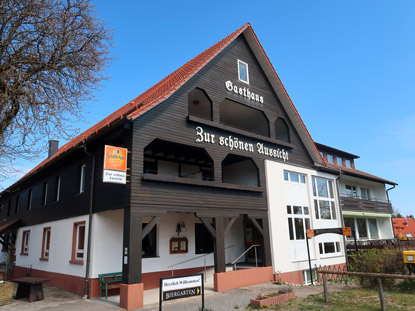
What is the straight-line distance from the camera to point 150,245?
13.3m

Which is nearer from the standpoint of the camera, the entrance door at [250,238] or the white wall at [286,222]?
the white wall at [286,222]

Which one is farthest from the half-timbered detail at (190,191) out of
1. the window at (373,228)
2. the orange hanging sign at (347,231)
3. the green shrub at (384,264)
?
the window at (373,228)

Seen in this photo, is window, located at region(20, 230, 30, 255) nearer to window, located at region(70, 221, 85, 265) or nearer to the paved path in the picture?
window, located at region(70, 221, 85, 265)

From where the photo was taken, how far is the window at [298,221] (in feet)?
51.6

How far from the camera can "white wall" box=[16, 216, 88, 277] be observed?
12623 mm

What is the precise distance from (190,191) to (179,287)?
15.1ft

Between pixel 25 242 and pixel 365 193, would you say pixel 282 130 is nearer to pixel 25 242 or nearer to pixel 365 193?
pixel 25 242

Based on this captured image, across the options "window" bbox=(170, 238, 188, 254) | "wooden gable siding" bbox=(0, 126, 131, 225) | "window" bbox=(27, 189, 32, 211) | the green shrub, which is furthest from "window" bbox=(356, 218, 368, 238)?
"window" bbox=(27, 189, 32, 211)

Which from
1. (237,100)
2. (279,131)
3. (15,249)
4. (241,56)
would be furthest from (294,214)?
(15,249)

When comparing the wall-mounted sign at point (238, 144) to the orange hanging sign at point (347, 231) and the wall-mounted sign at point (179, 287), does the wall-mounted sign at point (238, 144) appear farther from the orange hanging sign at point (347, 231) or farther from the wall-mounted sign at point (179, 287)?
the wall-mounted sign at point (179, 287)

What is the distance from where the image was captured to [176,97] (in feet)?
39.4

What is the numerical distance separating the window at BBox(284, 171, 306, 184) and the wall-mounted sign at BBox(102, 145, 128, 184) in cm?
945

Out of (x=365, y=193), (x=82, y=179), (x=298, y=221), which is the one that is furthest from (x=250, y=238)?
(x=365, y=193)

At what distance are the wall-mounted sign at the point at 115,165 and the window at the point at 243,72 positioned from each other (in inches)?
309
